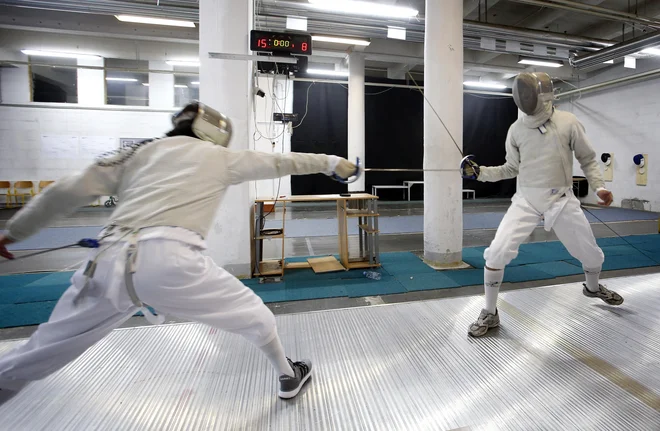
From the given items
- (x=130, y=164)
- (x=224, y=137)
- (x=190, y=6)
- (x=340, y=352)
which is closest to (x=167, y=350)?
(x=340, y=352)

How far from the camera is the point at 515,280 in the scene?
3141 millimetres

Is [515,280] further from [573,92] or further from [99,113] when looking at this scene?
[99,113]

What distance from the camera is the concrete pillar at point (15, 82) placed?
8.02 meters

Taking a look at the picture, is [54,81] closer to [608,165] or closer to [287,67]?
[287,67]

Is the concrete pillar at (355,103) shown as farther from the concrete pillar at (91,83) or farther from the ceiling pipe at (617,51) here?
the concrete pillar at (91,83)

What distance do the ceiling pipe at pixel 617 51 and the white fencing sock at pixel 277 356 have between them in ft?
26.7

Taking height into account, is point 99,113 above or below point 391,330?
above

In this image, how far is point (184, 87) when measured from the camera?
30.0 feet

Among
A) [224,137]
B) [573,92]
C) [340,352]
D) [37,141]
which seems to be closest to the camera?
[224,137]

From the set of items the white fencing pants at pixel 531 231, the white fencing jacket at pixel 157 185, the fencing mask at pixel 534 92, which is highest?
the fencing mask at pixel 534 92

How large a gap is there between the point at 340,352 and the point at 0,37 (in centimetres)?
1114

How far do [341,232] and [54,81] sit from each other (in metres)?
9.33

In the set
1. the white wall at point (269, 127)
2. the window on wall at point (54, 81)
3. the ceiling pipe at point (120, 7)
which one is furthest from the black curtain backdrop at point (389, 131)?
the window on wall at point (54, 81)

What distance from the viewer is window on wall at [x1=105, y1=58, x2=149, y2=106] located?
866 cm
